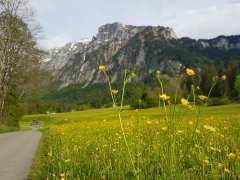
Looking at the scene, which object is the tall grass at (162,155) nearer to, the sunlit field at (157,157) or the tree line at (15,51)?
the sunlit field at (157,157)

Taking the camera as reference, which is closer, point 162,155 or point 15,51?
point 162,155

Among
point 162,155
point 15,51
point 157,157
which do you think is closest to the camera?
point 162,155

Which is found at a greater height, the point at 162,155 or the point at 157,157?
the point at 162,155

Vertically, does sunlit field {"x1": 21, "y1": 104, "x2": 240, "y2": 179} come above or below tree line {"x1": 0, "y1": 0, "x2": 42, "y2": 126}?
below

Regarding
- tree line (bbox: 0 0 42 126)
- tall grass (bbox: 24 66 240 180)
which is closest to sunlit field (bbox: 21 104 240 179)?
tall grass (bbox: 24 66 240 180)

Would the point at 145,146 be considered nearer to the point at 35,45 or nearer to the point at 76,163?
the point at 76,163

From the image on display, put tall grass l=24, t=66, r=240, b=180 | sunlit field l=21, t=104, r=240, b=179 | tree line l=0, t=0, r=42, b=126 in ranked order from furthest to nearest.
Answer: tree line l=0, t=0, r=42, b=126 → sunlit field l=21, t=104, r=240, b=179 → tall grass l=24, t=66, r=240, b=180

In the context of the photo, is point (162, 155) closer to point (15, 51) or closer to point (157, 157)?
point (157, 157)

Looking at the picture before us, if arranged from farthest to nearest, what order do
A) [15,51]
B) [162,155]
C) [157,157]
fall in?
1. [15,51]
2. [157,157]
3. [162,155]

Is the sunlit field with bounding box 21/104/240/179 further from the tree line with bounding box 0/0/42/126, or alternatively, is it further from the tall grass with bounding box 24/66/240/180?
the tree line with bounding box 0/0/42/126

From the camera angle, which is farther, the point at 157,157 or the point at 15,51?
the point at 15,51

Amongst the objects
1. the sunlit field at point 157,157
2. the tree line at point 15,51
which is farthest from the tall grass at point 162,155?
the tree line at point 15,51

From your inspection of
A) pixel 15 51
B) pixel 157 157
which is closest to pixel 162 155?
pixel 157 157

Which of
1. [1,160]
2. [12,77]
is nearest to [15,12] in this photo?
[12,77]
